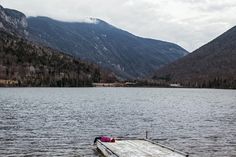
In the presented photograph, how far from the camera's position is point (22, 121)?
260 ft

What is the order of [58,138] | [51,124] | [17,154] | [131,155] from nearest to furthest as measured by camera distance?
[131,155] → [17,154] → [58,138] → [51,124]

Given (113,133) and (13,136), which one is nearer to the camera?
(13,136)

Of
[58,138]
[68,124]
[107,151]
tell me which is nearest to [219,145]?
[107,151]

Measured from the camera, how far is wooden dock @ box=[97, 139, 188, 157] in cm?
3792

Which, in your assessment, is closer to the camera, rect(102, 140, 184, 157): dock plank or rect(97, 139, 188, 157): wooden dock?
rect(102, 140, 184, 157): dock plank

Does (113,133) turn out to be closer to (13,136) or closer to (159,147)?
(13,136)

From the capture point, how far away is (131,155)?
124 feet

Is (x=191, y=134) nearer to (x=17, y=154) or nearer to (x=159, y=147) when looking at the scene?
(x=159, y=147)

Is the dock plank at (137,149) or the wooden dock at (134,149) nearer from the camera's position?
the dock plank at (137,149)

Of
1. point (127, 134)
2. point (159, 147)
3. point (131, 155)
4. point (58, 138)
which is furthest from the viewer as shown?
point (127, 134)

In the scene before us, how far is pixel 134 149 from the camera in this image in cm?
4134

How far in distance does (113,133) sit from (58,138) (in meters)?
10.2

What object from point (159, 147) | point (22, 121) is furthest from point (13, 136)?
point (159, 147)

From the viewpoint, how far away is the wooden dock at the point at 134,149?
37.9 m
